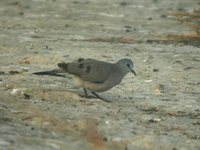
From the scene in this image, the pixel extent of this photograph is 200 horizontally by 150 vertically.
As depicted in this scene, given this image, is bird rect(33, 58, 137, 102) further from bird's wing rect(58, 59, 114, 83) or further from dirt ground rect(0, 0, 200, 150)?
dirt ground rect(0, 0, 200, 150)

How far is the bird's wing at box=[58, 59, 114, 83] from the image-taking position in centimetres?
1027

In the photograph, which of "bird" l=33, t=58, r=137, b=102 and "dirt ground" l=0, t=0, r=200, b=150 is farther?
Result: "bird" l=33, t=58, r=137, b=102

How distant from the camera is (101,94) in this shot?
11320mm

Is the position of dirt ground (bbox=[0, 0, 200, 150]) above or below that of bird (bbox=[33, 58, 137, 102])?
below

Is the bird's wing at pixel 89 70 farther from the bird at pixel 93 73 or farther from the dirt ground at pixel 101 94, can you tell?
the dirt ground at pixel 101 94

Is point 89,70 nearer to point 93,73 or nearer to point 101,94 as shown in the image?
point 93,73

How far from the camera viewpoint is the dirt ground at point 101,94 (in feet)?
26.4

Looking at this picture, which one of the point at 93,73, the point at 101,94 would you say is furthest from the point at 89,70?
the point at 101,94

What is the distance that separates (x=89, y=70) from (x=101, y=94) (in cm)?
111

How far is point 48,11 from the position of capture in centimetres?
2417

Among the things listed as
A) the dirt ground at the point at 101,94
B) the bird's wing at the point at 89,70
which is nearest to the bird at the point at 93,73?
the bird's wing at the point at 89,70

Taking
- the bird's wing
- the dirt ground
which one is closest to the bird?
the bird's wing

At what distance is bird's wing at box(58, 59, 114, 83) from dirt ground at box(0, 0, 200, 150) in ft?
1.06

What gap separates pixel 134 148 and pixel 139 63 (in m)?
6.65
